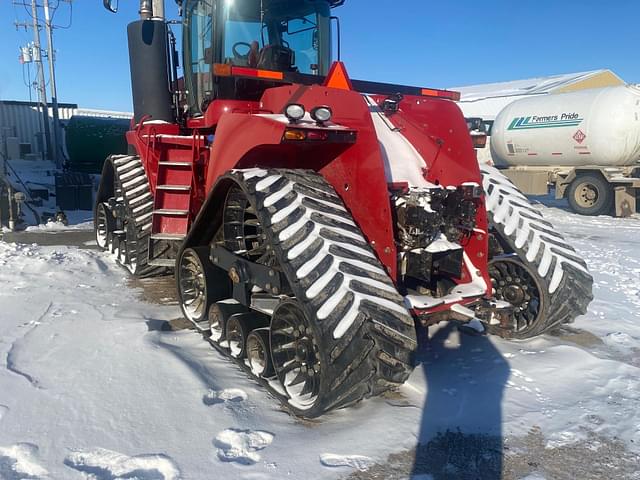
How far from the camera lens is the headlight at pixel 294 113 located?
3293 millimetres

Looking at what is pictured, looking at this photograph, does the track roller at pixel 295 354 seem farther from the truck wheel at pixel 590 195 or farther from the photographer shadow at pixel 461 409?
the truck wheel at pixel 590 195

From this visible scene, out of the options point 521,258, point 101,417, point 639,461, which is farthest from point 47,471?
point 521,258

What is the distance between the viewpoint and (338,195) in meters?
3.58

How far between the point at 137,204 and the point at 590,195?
42.9 ft

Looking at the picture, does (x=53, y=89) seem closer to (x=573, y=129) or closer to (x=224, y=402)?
(x=573, y=129)

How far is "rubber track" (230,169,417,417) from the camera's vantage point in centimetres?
281

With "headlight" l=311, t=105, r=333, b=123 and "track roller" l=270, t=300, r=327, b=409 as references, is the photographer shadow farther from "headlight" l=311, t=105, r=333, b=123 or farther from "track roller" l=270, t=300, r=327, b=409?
"headlight" l=311, t=105, r=333, b=123

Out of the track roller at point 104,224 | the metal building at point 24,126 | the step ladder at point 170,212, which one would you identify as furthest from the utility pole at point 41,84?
the step ladder at point 170,212

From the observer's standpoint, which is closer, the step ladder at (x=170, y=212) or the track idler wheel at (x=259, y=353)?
the track idler wheel at (x=259, y=353)

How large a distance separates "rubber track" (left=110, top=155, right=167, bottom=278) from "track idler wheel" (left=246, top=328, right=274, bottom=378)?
2.45 m

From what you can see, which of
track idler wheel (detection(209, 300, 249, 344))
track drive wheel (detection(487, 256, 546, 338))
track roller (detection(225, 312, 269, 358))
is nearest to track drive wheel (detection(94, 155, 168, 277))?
track idler wheel (detection(209, 300, 249, 344))

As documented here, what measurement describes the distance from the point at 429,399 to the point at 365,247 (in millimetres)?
1169

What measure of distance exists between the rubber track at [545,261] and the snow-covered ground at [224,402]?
343 millimetres

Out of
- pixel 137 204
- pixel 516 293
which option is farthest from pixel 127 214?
pixel 516 293
